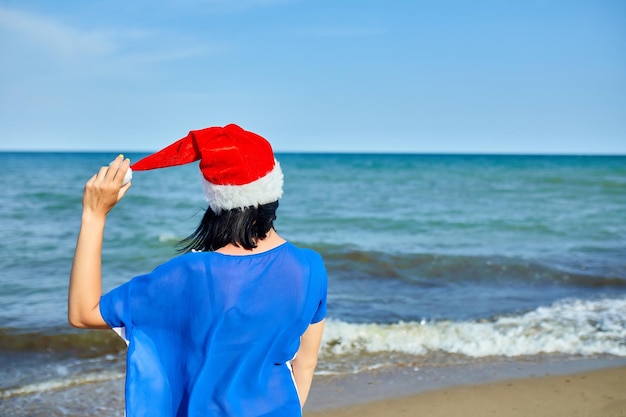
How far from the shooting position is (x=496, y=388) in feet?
16.6

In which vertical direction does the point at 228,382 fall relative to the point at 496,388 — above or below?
above

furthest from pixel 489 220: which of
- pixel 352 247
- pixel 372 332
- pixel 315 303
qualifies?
pixel 315 303

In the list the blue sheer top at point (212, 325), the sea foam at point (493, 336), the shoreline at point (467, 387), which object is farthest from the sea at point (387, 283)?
the blue sheer top at point (212, 325)

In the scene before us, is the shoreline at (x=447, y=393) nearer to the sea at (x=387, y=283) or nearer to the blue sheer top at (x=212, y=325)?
the sea at (x=387, y=283)

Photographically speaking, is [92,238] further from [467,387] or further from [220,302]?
[467,387]

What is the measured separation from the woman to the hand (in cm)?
1

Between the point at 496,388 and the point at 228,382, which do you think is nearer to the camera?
the point at 228,382

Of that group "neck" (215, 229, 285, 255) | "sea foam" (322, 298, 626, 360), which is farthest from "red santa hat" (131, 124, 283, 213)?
"sea foam" (322, 298, 626, 360)

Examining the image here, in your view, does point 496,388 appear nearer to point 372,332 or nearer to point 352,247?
point 372,332

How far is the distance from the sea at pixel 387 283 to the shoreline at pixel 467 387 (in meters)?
0.20

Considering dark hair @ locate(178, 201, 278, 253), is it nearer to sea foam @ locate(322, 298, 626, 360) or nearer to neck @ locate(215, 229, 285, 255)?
Result: neck @ locate(215, 229, 285, 255)

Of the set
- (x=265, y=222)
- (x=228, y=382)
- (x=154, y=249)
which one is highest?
(x=265, y=222)

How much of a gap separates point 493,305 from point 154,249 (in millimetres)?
6609

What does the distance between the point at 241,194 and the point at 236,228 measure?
0.10 meters
